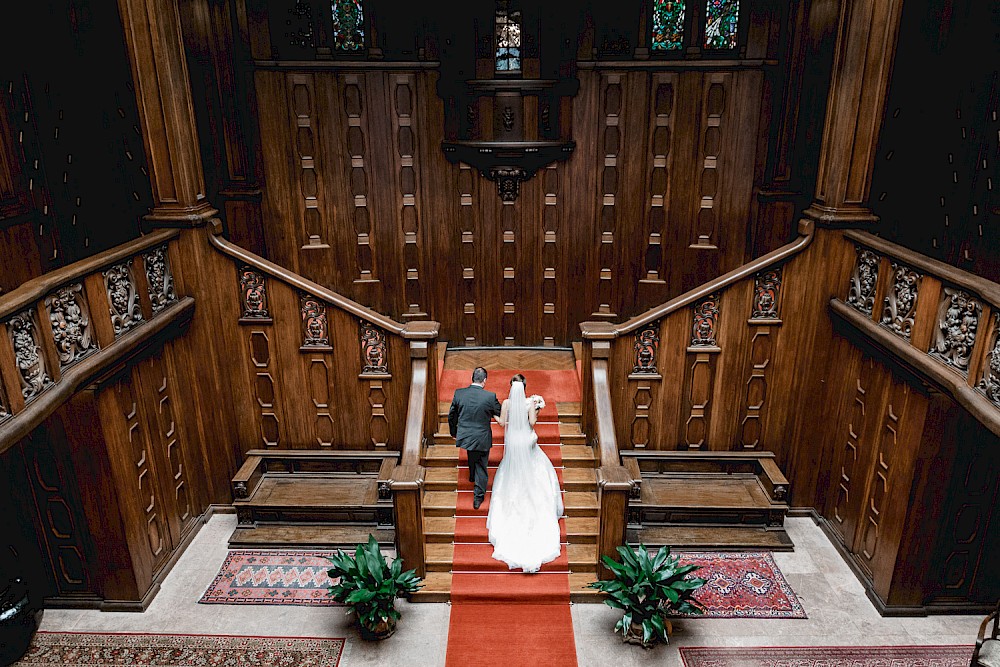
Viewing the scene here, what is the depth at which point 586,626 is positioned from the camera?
227 inches

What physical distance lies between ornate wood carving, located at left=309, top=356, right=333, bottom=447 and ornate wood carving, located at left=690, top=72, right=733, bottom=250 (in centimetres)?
463

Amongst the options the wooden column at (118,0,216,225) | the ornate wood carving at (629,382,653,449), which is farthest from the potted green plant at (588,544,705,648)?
the wooden column at (118,0,216,225)

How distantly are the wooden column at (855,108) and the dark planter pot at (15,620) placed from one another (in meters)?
7.62

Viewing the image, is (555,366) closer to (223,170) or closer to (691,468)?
(691,468)

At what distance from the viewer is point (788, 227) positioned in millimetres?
7938

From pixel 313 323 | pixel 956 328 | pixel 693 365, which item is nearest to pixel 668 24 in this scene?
pixel 693 365

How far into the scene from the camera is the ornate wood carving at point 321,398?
717 centimetres

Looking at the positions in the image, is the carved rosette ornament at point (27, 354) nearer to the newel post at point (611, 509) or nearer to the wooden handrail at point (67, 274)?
the wooden handrail at point (67, 274)

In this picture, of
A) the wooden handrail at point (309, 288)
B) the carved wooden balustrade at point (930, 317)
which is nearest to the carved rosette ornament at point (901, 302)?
the carved wooden balustrade at point (930, 317)

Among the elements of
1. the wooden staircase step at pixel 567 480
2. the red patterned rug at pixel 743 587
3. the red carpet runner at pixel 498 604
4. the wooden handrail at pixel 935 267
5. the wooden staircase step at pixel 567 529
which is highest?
the wooden handrail at pixel 935 267

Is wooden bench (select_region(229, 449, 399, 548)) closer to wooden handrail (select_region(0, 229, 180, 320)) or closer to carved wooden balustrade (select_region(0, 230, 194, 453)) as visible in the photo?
carved wooden balustrade (select_region(0, 230, 194, 453))

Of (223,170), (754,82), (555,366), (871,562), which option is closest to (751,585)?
(871,562)

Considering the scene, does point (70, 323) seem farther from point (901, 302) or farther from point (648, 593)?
point (901, 302)

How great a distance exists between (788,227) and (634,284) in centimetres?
191
